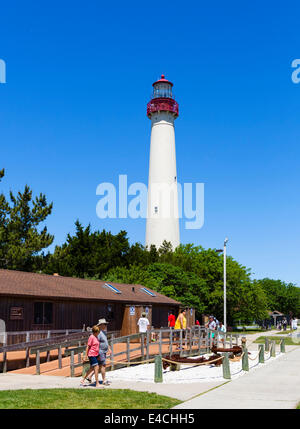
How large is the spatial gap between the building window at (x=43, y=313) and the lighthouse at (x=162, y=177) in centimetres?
3826

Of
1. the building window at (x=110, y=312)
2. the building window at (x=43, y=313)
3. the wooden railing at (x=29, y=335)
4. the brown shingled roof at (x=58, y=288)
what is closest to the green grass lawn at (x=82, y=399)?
the wooden railing at (x=29, y=335)

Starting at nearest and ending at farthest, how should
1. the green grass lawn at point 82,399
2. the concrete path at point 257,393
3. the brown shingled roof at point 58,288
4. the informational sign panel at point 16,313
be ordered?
the green grass lawn at point 82,399, the concrete path at point 257,393, the informational sign panel at point 16,313, the brown shingled roof at point 58,288

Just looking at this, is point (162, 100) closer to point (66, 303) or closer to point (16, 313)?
point (66, 303)

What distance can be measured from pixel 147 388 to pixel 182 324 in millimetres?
10464

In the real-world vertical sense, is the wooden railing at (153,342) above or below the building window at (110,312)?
below

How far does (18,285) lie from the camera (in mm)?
23281

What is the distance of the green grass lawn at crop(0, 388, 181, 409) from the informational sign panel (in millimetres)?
10122

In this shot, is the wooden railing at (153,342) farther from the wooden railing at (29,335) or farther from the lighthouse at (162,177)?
the lighthouse at (162,177)

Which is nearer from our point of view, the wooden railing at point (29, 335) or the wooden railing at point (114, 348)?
the wooden railing at point (114, 348)

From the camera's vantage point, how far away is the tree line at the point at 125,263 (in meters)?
42.2

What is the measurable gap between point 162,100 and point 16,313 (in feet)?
148

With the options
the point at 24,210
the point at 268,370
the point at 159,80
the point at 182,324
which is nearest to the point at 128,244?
the point at 24,210

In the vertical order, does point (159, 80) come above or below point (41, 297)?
above

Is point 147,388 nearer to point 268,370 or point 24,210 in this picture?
point 268,370
